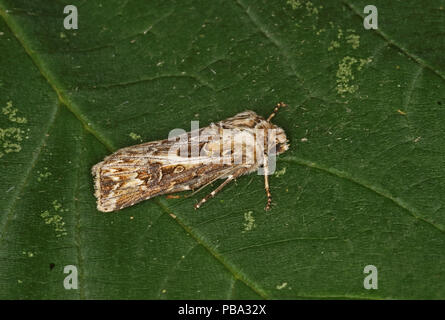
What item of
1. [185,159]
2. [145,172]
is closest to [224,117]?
[185,159]

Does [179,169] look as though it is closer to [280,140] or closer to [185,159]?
[185,159]

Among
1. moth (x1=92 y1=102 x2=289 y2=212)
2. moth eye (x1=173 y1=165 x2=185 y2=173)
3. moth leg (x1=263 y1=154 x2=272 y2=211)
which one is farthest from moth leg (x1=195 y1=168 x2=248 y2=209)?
moth eye (x1=173 y1=165 x2=185 y2=173)

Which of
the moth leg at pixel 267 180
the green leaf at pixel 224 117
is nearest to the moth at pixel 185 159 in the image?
the moth leg at pixel 267 180

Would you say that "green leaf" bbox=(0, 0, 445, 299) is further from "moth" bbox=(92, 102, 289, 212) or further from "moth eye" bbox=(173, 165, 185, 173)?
"moth eye" bbox=(173, 165, 185, 173)

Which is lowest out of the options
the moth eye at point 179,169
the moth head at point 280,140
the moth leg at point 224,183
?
the moth leg at point 224,183

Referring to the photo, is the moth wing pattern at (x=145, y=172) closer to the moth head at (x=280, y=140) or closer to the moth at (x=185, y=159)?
the moth at (x=185, y=159)

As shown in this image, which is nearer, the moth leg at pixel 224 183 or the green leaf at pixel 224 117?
the green leaf at pixel 224 117

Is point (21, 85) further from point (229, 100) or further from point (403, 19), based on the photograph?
point (403, 19)
